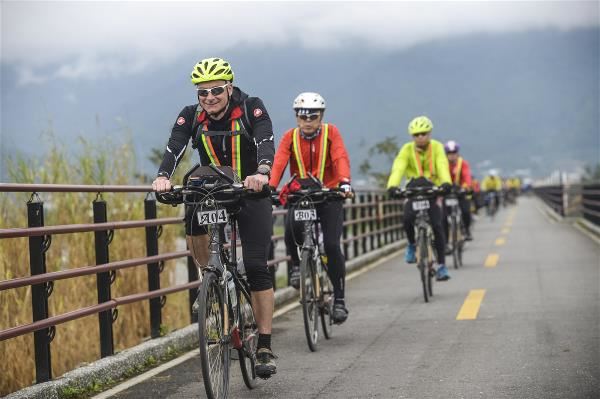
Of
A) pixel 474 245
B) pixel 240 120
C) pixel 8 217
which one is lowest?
pixel 474 245

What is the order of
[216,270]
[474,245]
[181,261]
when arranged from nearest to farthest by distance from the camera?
[216,270] < [181,261] < [474,245]

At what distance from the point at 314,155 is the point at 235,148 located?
8.55 feet

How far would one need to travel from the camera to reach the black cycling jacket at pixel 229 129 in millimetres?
6234

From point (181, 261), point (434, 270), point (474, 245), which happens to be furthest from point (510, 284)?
point (474, 245)

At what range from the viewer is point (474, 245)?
73.4ft

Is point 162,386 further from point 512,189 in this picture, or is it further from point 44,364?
point 512,189

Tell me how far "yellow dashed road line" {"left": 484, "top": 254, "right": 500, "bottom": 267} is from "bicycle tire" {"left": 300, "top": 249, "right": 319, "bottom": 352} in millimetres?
8368

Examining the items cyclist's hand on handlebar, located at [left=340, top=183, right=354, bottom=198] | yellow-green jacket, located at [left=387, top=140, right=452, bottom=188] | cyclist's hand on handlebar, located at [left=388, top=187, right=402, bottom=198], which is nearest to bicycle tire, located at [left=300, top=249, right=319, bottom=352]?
cyclist's hand on handlebar, located at [left=340, top=183, right=354, bottom=198]

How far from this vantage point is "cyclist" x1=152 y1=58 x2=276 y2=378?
623 centimetres

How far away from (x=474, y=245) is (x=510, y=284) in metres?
9.56

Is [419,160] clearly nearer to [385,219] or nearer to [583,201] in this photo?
[385,219]

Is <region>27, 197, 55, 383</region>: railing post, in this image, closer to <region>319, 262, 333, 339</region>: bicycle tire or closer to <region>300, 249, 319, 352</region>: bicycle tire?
<region>300, 249, 319, 352</region>: bicycle tire

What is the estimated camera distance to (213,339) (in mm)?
5637

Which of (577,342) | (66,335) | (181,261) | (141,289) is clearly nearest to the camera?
(577,342)
